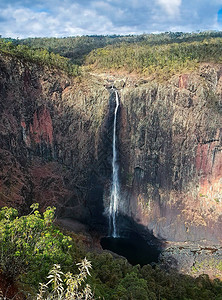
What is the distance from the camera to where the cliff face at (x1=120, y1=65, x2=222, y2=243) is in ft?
82.4

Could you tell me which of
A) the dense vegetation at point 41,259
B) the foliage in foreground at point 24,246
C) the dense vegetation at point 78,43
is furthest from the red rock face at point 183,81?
the foliage in foreground at point 24,246

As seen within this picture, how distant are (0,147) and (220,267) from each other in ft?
65.0

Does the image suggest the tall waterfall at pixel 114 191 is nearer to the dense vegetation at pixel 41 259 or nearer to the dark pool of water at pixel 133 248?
the dark pool of water at pixel 133 248

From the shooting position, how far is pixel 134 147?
1067 inches

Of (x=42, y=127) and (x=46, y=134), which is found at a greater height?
(x=42, y=127)

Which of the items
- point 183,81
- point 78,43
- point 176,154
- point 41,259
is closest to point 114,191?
point 176,154

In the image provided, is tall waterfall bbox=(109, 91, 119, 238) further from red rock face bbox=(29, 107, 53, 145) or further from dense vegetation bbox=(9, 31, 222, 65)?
dense vegetation bbox=(9, 31, 222, 65)

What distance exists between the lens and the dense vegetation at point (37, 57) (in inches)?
928

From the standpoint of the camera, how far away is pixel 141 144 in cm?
2675

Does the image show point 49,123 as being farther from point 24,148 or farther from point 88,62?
point 88,62

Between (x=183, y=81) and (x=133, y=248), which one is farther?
(x=133, y=248)

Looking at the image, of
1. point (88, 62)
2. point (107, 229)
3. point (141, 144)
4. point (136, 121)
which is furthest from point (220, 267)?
point (88, 62)

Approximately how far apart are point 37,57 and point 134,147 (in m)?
12.4

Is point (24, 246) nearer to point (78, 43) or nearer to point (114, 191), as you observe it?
point (114, 191)
